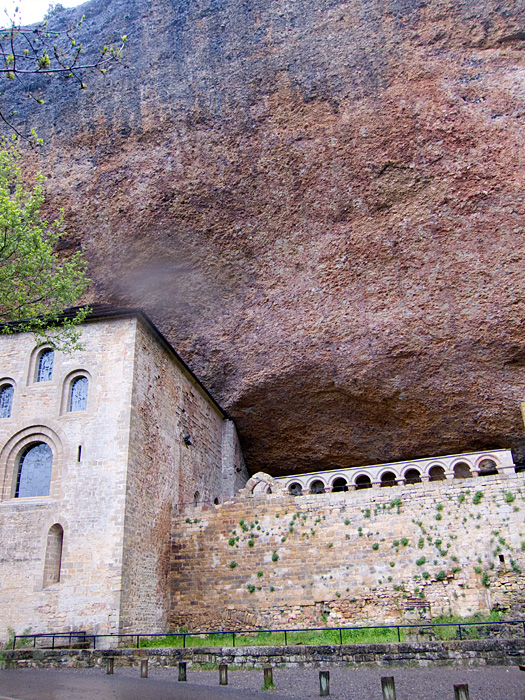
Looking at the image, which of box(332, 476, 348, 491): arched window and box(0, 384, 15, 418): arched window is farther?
box(332, 476, 348, 491): arched window

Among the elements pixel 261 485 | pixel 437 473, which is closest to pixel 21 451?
pixel 261 485

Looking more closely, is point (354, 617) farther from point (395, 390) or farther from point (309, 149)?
point (309, 149)

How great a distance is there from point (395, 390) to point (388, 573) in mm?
6654

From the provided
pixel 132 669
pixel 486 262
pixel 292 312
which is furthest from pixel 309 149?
pixel 132 669

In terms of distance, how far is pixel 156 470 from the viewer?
631 inches

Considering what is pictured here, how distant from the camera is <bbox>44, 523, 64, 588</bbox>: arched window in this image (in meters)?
13.5

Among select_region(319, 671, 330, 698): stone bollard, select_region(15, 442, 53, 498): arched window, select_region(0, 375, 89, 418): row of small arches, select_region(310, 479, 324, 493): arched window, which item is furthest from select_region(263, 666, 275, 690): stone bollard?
select_region(310, 479, 324, 493): arched window

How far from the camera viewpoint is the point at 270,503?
53.2 feet

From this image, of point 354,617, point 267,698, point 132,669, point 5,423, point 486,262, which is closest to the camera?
point 267,698

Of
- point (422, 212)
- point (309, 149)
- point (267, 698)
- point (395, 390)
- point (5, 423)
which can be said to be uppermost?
point (309, 149)

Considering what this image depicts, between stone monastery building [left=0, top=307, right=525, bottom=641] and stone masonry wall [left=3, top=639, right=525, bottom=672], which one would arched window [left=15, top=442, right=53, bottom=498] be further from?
stone masonry wall [left=3, top=639, right=525, bottom=672]

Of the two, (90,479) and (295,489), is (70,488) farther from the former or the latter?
(295,489)

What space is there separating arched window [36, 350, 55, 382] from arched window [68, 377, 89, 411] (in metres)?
0.78

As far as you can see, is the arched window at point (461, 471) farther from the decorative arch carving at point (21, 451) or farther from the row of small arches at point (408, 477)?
the decorative arch carving at point (21, 451)
